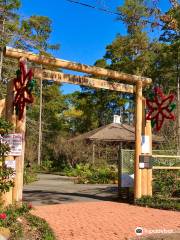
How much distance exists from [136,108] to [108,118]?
45043 mm

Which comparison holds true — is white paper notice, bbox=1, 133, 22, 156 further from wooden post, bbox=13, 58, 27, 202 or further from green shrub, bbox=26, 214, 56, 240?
green shrub, bbox=26, 214, 56, 240

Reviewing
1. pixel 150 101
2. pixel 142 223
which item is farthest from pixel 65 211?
pixel 150 101

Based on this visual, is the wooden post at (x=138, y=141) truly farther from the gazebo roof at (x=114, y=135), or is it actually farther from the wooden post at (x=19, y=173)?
the gazebo roof at (x=114, y=135)

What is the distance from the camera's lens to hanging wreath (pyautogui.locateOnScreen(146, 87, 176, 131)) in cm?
1244

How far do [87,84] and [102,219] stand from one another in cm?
418

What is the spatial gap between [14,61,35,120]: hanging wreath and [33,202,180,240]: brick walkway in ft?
8.45

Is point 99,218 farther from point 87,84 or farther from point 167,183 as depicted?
point 87,84

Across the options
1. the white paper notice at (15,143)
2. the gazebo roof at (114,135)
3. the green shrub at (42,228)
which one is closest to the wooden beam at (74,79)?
the white paper notice at (15,143)

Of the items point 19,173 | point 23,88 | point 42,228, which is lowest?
point 42,228

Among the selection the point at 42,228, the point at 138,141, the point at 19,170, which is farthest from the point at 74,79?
the point at 42,228

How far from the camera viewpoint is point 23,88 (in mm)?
9930

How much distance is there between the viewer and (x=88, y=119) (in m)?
56.7

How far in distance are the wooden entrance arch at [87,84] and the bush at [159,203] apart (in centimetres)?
Result: 28

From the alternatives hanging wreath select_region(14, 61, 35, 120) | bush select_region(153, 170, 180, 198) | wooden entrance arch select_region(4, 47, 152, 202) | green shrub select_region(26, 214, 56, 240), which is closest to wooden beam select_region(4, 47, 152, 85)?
wooden entrance arch select_region(4, 47, 152, 202)
